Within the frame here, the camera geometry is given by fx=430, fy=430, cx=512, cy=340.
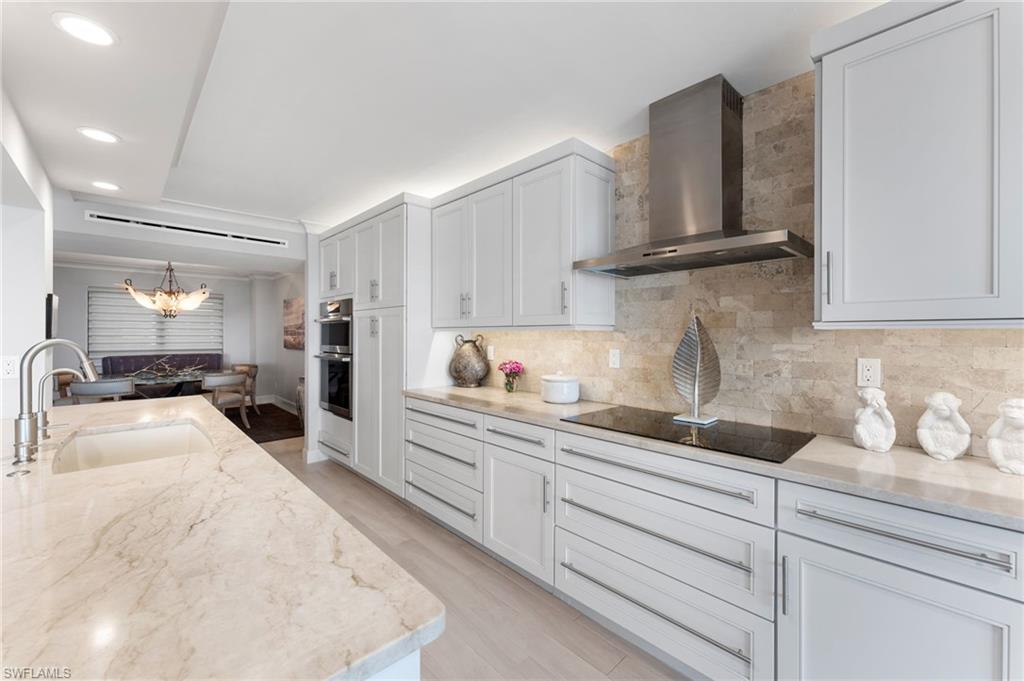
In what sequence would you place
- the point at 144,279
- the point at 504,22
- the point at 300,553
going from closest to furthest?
the point at 300,553 → the point at 504,22 → the point at 144,279

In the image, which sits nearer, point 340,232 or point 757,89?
point 757,89

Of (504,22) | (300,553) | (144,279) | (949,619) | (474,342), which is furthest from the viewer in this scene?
(144,279)

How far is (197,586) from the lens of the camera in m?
0.67

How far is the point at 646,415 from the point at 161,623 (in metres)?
2.07

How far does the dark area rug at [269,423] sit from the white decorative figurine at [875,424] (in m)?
5.90

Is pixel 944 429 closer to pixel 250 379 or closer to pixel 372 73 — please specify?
pixel 372 73

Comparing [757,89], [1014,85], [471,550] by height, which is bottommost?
[471,550]

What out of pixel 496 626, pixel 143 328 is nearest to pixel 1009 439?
pixel 496 626

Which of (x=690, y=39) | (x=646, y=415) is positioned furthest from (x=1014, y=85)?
(x=646, y=415)

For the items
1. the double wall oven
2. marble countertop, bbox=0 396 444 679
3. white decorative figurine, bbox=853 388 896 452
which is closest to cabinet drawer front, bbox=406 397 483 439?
the double wall oven

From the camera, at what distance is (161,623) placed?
0.58m

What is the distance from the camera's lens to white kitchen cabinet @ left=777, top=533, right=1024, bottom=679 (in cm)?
112

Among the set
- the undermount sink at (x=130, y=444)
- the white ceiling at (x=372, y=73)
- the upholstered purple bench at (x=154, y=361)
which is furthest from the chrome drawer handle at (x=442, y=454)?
the upholstered purple bench at (x=154, y=361)

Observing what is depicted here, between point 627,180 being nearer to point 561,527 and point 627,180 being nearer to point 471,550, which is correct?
point 561,527
